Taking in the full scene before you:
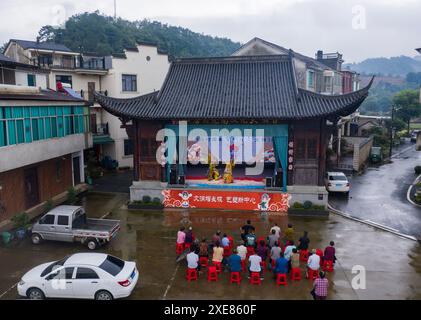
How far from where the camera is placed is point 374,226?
1953 centimetres

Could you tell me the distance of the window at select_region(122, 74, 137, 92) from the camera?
115 ft

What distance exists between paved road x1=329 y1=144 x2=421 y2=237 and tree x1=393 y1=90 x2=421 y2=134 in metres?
32.0

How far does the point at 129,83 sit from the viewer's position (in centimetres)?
3531

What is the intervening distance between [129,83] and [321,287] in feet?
93.3

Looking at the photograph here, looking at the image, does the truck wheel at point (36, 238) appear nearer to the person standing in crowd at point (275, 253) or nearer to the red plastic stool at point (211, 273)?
the red plastic stool at point (211, 273)

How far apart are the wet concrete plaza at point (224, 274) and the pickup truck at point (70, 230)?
1.31ft

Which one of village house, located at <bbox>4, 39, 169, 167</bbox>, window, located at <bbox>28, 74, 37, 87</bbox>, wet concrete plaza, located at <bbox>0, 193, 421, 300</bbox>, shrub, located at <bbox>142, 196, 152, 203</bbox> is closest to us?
wet concrete plaza, located at <bbox>0, 193, 421, 300</bbox>

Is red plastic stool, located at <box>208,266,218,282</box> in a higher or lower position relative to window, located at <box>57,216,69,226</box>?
lower

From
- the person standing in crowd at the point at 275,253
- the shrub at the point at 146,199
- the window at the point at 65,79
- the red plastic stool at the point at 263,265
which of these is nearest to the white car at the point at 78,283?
the red plastic stool at the point at 263,265

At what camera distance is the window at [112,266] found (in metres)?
11.9

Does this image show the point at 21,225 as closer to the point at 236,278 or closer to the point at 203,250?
the point at 203,250

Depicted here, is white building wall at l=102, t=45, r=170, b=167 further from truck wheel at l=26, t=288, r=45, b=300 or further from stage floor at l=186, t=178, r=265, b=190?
truck wheel at l=26, t=288, r=45, b=300

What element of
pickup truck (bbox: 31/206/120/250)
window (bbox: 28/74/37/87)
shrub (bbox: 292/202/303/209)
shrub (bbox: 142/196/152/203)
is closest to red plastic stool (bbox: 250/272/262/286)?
pickup truck (bbox: 31/206/120/250)

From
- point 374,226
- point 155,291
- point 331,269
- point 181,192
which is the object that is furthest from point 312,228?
point 155,291
